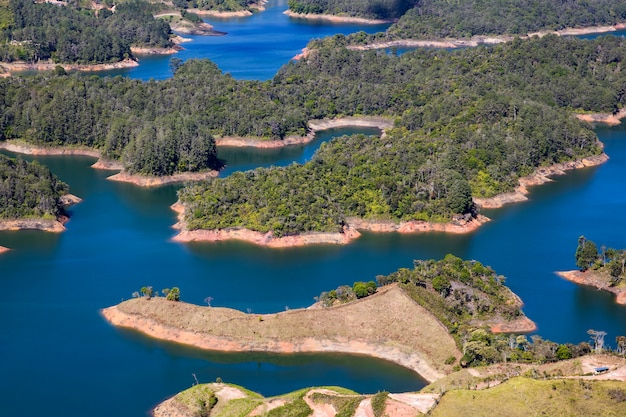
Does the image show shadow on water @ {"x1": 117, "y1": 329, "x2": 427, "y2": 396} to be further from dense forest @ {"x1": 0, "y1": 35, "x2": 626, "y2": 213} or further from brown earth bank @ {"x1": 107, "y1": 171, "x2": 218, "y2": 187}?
brown earth bank @ {"x1": 107, "y1": 171, "x2": 218, "y2": 187}

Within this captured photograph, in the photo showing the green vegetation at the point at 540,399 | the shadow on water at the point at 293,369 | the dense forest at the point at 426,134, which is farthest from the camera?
the dense forest at the point at 426,134

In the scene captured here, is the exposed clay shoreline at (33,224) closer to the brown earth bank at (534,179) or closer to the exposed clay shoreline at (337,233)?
the exposed clay shoreline at (337,233)

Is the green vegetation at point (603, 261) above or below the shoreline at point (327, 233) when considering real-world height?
above

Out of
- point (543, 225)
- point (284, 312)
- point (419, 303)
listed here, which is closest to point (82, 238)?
point (284, 312)

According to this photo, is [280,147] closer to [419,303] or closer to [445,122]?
[445,122]

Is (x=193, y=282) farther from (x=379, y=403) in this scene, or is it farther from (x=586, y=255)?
(x=586, y=255)

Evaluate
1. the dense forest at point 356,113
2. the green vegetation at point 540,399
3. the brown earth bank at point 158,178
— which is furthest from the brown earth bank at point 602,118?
the green vegetation at point 540,399

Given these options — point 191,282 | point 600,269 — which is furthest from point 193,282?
point 600,269
